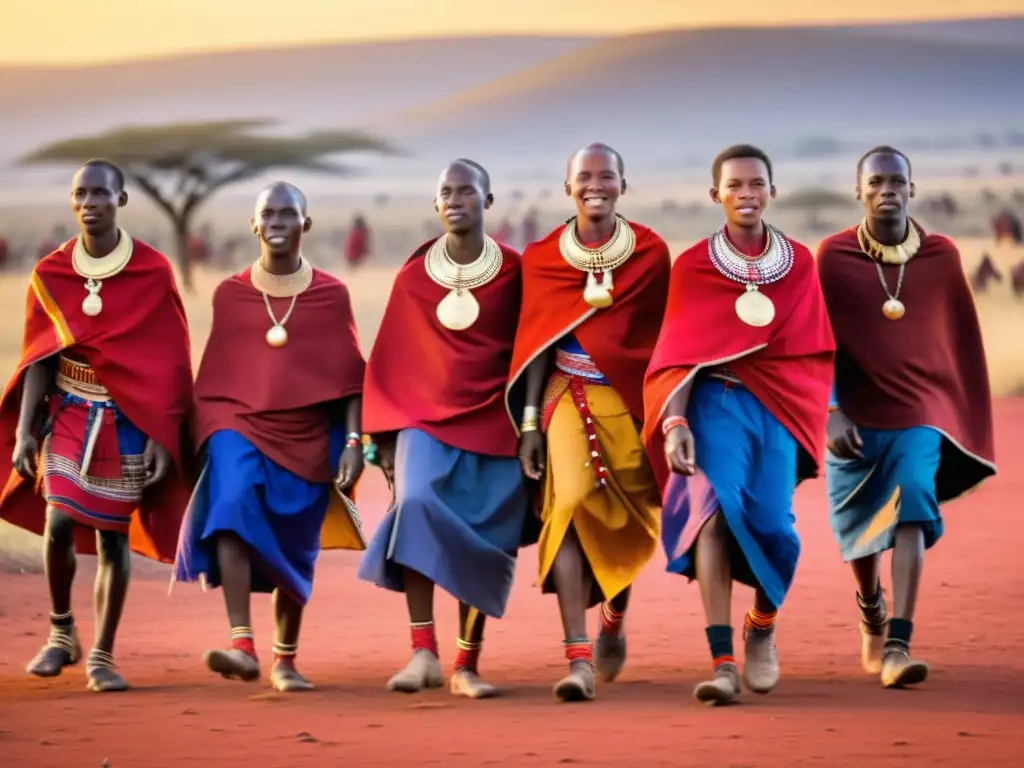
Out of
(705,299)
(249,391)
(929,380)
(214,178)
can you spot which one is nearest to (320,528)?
(249,391)

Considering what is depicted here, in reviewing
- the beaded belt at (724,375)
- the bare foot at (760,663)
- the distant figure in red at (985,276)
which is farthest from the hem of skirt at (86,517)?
the distant figure in red at (985,276)

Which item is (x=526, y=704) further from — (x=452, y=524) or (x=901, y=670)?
(x=901, y=670)

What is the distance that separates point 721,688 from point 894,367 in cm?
193

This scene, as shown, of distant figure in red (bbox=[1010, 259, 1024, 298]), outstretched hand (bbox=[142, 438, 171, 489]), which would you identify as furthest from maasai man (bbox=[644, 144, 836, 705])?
distant figure in red (bbox=[1010, 259, 1024, 298])

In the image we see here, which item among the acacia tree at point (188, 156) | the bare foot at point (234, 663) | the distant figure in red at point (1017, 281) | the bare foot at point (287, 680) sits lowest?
the bare foot at point (287, 680)

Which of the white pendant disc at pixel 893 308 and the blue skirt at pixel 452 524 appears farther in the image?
the white pendant disc at pixel 893 308

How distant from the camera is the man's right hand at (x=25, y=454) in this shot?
31.0 feet

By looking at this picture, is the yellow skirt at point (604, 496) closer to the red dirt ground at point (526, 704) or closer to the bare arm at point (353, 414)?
the red dirt ground at point (526, 704)

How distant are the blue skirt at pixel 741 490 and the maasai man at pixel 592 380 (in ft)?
1.06

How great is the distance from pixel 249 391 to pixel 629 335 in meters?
1.80

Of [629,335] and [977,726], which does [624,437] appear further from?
[977,726]

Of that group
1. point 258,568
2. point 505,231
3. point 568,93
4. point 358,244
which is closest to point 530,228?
point 505,231

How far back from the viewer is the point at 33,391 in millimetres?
9578

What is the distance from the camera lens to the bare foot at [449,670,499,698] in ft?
29.3
